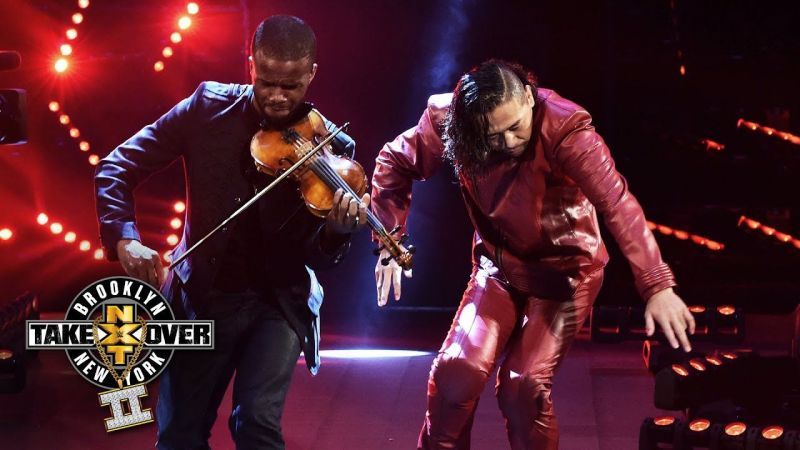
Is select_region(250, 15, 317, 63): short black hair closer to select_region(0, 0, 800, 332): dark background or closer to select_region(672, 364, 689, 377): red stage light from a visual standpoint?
select_region(672, 364, 689, 377): red stage light

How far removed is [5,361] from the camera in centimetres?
586

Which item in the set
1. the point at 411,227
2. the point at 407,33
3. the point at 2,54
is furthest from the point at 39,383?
the point at 407,33

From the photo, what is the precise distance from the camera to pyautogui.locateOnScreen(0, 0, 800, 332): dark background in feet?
23.0

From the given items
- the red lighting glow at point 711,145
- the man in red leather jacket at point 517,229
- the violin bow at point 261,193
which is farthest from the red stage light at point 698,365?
the red lighting glow at point 711,145

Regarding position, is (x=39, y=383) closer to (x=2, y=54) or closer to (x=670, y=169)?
(x=2, y=54)

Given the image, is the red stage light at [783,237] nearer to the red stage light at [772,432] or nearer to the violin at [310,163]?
the red stage light at [772,432]

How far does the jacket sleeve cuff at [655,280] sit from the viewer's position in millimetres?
3502

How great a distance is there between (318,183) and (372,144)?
354 cm

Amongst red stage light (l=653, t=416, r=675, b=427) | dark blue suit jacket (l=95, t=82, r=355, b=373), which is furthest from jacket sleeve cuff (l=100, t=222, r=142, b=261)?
red stage light (l=653, t=416, r=675, b=427)

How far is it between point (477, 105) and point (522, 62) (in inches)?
133

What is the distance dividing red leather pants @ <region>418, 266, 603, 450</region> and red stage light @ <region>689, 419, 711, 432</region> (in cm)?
74

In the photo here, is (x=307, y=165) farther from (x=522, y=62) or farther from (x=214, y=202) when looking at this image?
(x=522, y=62)

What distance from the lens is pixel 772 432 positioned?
166 inches

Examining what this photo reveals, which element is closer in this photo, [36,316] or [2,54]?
[2,54]
